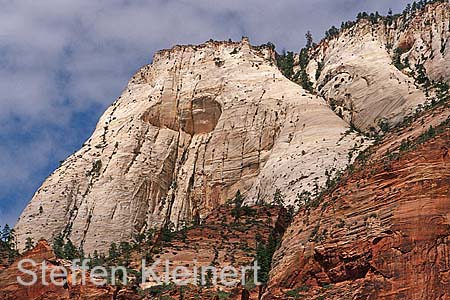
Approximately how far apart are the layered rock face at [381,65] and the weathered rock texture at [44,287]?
34514mm

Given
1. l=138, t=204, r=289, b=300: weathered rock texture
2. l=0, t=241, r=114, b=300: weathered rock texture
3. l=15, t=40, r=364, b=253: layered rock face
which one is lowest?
l=0, t=241, r=114, b=300: weathered rock texture

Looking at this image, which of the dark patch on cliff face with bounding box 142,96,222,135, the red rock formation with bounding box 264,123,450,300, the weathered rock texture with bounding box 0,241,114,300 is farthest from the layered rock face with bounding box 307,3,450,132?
the weathered rock texture with bounding box 0,241,114,300

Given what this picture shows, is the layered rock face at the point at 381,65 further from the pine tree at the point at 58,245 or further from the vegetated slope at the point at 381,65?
the pine tree at the point at 58,245

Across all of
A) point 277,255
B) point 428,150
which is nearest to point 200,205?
point 277,255

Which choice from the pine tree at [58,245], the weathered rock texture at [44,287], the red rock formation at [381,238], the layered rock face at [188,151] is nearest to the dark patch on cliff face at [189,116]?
the layered rock face at [188,151]

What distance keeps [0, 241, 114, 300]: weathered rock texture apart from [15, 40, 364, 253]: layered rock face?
77.8ft

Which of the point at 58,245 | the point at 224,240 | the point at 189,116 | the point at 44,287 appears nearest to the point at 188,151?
the point at 189,116

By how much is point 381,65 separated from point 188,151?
19.6 meters

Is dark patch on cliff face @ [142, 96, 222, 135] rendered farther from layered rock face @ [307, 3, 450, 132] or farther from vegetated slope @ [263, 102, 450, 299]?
vegetated slope @ [263, 102, 450, 299]

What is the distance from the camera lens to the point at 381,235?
4253 cm

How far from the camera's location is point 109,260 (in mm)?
63781

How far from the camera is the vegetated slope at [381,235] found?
40.4 m

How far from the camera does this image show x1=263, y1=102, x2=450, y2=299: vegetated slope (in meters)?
40.4

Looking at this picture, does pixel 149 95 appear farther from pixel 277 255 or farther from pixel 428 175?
pixel 428 175
